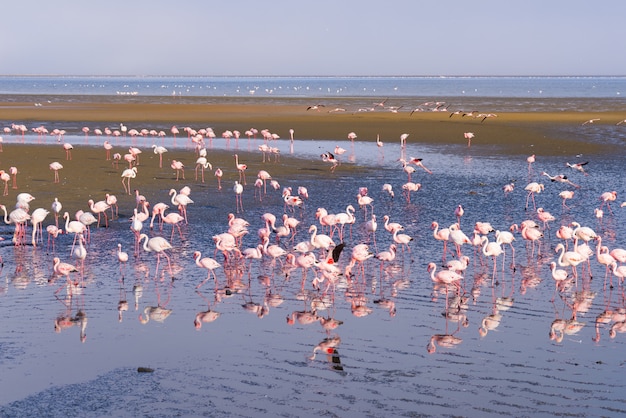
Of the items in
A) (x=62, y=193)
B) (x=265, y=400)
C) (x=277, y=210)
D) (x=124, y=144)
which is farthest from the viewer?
(x=124, y=144)

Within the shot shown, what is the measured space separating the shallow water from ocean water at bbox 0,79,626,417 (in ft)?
0.08

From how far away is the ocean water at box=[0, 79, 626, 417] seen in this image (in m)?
8.70

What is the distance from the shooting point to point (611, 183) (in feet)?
79.8

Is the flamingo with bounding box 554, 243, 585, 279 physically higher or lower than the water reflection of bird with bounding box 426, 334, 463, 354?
higher

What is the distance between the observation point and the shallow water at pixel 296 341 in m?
8.66

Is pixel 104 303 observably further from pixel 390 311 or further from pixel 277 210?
pixel 277 210

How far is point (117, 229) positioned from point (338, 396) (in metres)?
9.89

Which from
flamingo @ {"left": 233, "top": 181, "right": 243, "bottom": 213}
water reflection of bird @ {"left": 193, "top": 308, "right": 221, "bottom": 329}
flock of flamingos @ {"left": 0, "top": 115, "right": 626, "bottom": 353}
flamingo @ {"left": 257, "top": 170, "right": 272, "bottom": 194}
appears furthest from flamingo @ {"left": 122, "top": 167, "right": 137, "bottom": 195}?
water reflection of bird @ {"left": 193, "top": 308, "right": 221, "bottom": 329}

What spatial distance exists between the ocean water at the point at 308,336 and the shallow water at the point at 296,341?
0.03 m

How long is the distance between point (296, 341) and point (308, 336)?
0.80 feet

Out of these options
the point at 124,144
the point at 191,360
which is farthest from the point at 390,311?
the point at 124,144

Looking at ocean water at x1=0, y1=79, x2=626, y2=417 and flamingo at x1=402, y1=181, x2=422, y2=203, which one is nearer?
ocean water at x1=0, y1=79, x2=626, y2=417

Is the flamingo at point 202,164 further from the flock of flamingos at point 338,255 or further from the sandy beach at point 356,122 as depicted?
the sandy beach at point 356,122

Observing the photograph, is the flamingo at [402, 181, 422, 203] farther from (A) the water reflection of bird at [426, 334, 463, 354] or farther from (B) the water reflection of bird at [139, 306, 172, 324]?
(A) the water reflection of bird at [426, 334, 463, 354]
